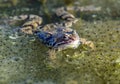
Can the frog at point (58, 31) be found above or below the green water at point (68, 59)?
above

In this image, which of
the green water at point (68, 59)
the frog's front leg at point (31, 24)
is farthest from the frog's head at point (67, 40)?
the frog's front leg at point (31, 24)

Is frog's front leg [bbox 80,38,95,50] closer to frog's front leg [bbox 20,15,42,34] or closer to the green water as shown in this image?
the green water

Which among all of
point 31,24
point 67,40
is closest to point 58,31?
point 67,40

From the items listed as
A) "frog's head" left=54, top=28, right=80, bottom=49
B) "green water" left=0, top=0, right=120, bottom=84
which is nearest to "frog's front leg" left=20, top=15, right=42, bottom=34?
"green water" left=0, top=0, right=120, bottom=84

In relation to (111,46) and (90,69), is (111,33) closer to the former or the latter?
(111,46)

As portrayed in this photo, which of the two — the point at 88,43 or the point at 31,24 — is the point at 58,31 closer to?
the point at 88,43

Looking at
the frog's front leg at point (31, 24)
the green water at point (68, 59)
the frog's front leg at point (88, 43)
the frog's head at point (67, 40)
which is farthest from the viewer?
the frog's front leg at point (31, 24)

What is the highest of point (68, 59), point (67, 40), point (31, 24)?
point (67, 40)

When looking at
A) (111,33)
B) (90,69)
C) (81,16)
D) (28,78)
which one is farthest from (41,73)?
(81,16)

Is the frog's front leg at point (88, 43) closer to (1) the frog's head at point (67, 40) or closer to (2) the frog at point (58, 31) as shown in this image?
(2) the frog at point (58, 31)
